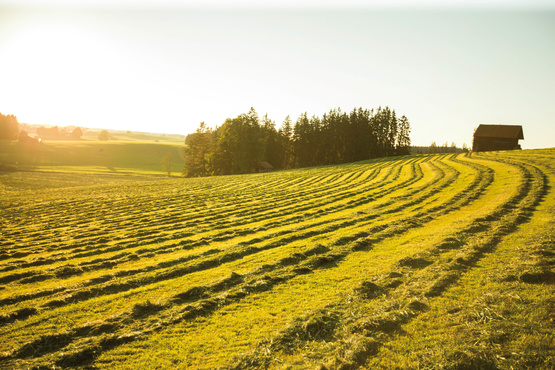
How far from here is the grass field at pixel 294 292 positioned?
5.75 metres

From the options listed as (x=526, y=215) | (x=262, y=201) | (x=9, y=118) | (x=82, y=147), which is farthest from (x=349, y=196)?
(x=9, y=118)

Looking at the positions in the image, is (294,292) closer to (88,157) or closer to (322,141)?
(322,141)

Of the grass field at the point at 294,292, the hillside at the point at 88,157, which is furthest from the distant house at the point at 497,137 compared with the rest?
the hillside at the point at 88,157

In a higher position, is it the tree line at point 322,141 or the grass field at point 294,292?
the tree line at point 322,141

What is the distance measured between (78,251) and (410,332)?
47.8 ft

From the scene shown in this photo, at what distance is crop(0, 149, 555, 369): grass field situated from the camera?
5746 millimetres

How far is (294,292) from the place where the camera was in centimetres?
855

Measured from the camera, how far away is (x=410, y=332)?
614 centimetres

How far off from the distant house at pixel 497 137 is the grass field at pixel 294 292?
6220 centimetres

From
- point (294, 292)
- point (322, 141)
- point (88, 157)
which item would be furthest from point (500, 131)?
point (88, 157)

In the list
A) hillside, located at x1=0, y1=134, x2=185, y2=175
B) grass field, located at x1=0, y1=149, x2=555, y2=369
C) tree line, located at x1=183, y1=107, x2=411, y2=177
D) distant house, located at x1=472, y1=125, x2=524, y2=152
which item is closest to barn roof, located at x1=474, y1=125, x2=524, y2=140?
distant house, located at x1=472, y1=125, x2=524, y2=152

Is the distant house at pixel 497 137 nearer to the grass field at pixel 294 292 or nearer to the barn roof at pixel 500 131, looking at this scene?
the barn roof at pixel 500 131

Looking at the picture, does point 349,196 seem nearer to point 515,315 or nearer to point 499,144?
point 515,315

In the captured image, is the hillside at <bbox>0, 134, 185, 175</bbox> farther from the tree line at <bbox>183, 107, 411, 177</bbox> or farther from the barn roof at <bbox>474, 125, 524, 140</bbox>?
the barn roof at <bbox>474, 125, 524, 140</bbox>
